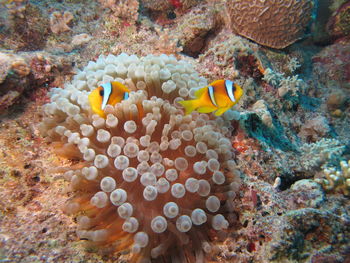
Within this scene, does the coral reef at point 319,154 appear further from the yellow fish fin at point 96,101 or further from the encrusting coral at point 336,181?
the yellow fish fin at point 96,101

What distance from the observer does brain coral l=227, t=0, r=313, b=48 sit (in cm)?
512

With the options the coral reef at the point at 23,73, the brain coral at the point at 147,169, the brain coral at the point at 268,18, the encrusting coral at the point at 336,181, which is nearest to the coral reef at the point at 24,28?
the coral reef at the point at 23,73

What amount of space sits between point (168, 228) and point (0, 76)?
255cm

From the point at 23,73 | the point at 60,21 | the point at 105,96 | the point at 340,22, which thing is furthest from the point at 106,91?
the point at 340,22

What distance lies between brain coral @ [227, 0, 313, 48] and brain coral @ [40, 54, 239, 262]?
321 cm

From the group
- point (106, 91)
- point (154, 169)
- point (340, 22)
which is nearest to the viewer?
point (154, 169)

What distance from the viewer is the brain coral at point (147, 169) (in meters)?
1.89

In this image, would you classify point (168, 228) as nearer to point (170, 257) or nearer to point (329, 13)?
point (170, 257)

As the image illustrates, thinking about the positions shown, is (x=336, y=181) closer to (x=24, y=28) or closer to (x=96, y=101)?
(x=96, y=101)

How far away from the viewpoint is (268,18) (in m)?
5.20

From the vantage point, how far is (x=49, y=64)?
3.22 m

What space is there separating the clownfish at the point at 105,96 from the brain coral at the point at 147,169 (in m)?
0.09

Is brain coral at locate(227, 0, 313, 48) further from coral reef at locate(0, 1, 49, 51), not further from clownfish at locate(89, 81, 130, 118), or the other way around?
coral reef at locate(0, 1, 49, 51)

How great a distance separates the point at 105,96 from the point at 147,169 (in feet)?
2.71
